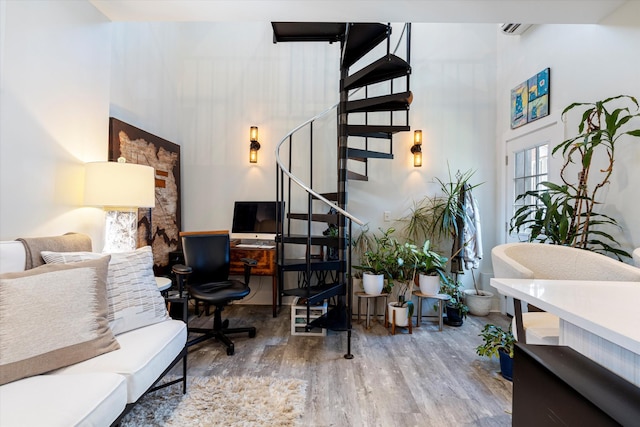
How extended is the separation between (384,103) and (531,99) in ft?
5.72

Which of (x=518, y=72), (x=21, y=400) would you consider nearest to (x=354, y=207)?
(x=518, y=72)

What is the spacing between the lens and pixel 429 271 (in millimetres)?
3072

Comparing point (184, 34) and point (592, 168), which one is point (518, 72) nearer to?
point (592, 168)

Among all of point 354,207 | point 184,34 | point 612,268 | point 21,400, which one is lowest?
point 21,400

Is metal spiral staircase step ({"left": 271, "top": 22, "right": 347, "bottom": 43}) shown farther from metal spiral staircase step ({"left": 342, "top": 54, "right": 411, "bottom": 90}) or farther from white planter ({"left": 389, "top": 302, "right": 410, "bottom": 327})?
white planter ({"left": 389, "top": 302, "right": 410, "bottom": 327})

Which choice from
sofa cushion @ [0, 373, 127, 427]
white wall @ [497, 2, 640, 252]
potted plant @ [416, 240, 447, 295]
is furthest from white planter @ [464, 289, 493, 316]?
sofa cushion @ [0, 373, 127, 427]

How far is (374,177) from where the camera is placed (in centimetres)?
371

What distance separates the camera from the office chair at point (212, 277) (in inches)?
95.5

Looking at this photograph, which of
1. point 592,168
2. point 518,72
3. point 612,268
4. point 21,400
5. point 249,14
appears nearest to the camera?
point 21,400

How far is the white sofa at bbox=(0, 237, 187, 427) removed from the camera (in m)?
0.97

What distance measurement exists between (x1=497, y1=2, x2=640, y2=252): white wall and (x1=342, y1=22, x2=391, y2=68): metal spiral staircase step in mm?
1741

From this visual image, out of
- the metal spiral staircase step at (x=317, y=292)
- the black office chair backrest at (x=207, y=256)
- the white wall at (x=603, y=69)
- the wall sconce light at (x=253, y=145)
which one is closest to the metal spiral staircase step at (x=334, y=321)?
the metal spiral staircase step at (x=317, y=292)

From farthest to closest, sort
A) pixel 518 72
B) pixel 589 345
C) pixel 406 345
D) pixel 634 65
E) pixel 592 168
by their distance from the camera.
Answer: pixel 518 72
pixel 406 345
pixel 592 168
pixel 634 65
pixel 589 345

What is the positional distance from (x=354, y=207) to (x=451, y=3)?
2242 mm
